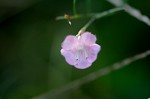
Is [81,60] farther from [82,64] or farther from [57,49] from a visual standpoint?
[57,49]

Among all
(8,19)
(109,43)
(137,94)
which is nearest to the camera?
(137,94)

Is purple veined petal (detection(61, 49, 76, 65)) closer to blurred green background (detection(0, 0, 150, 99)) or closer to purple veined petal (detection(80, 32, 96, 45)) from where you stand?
purple veined petal (detection(80, 32, 96, 45))

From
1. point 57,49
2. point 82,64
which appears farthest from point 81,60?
point 57,49

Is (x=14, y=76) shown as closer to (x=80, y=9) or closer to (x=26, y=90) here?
(x=26, y=90)

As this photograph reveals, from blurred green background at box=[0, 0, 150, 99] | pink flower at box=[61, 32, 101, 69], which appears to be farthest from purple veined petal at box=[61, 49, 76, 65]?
blurred green background at box=[0, 0, 150, 99]

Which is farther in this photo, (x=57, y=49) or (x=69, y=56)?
(x=57, y=49)

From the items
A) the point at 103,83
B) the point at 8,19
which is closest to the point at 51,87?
the point at 103,83

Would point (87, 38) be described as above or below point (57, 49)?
below
